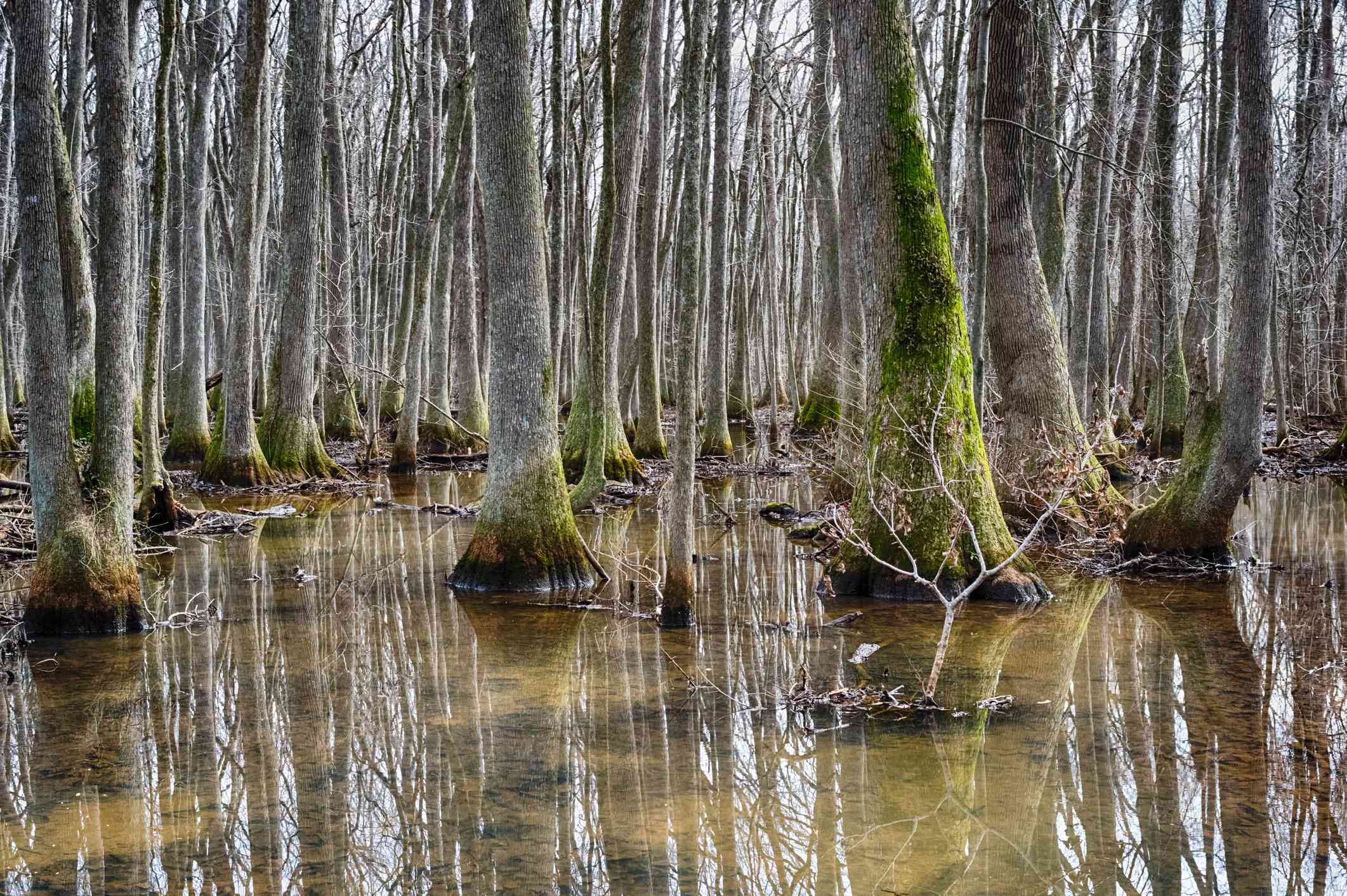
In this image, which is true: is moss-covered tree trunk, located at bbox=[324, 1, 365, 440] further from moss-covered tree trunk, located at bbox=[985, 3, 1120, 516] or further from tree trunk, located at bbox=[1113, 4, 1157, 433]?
tree trunk, located at bbox=[1113, 4, 1157, 433]

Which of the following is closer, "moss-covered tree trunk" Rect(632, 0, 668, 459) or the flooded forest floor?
the flooded forest floor

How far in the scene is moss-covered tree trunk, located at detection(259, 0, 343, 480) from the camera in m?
17.0

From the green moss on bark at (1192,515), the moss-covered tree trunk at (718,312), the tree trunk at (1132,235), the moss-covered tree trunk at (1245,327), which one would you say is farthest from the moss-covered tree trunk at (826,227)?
the moss-covered tree trunk at (1245,327)

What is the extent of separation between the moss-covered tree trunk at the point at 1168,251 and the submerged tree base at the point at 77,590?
44.4ft

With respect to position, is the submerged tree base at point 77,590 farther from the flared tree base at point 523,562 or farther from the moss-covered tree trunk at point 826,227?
the moss-covered tree trunk at point 826,227

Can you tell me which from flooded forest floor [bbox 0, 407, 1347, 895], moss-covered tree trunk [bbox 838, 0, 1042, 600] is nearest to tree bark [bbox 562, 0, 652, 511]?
flooded forest floor [bbox 0, 407, 1347, 895]

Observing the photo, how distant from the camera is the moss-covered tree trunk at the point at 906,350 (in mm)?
9086

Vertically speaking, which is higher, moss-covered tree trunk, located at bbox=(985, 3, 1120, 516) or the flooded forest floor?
moss-covered tree trunk, located at bbox=(985, 3, 1120, 516)

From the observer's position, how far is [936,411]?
329 inches

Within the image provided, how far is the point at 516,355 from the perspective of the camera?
9586 mm

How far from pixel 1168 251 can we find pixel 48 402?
16.7m

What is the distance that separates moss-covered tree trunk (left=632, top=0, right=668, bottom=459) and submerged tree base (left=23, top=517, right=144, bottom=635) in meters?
7.18

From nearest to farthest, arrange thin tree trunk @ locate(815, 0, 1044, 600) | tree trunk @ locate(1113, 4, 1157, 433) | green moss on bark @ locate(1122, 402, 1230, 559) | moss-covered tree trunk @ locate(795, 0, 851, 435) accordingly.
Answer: thin tree trunk @ locate(815, 0, 1044, 600)
green moss on bark @ locate(1122, 402, 1230, 559)
tree trunk @ locate(1113, 4, 1157, 433)
moss-covered tree trunk @ locate(795, 0, 851, 435)

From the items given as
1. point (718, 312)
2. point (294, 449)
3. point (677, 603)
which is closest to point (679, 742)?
point (677, 603)
